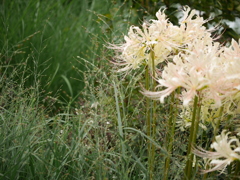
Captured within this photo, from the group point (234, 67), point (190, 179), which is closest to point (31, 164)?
point (190, 179)

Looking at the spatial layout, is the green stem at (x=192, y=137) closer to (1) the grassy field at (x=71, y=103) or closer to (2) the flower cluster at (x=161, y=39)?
(1) the grassy field at (x=71, y=103)

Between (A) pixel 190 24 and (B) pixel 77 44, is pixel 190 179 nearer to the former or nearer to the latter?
(A) pixel 190 24

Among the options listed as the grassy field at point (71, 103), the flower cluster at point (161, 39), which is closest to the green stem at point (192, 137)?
the grassy field at point (71, 103)

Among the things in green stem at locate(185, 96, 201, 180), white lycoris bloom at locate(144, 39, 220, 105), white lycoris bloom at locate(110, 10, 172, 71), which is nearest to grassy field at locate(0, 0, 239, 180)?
green stem at locate(185, 96, 201, 180)

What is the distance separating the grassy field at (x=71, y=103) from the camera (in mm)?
2018

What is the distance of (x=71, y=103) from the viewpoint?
3631 mm

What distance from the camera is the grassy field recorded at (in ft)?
6.62

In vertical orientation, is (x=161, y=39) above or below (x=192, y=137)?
above

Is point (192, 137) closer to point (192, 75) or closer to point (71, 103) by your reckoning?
point (192, 75)

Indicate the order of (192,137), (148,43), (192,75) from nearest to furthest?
(192,75) < (192,137) < (148,43)

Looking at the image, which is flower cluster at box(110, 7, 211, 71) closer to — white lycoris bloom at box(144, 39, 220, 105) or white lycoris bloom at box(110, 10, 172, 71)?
white lycoris bloom at box(110, 10, 172, 71)

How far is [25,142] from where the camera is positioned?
213cm

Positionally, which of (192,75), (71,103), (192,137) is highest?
(192,75)

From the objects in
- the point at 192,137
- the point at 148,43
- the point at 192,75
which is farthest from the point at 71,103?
the point at 192,75
